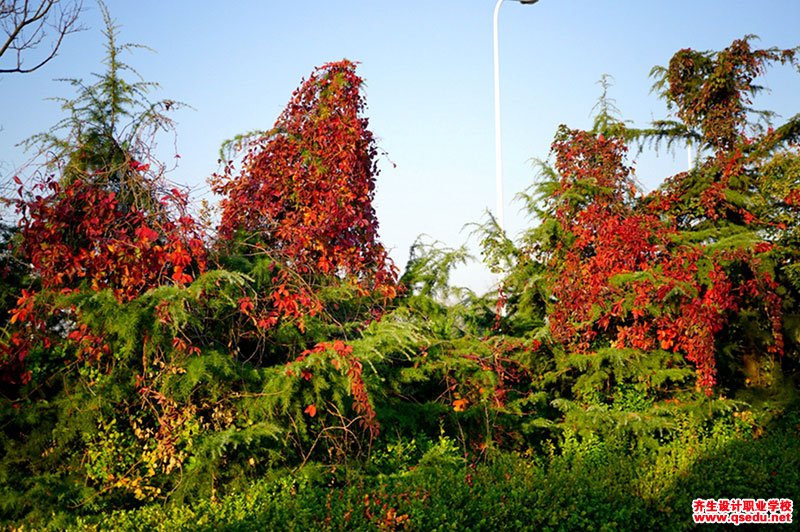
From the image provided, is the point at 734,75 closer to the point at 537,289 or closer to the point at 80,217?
the point at 537,289

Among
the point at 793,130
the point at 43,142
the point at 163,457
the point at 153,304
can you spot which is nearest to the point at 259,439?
the point at 163,457

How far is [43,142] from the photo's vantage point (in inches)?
244

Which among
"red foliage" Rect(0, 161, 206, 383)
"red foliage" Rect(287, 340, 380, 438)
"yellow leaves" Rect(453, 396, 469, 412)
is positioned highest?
"red foliage" Rect(0, 161, 206, 383)

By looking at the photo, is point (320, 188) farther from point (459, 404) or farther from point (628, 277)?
point (628, 277)

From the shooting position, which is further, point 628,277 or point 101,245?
point 628,277

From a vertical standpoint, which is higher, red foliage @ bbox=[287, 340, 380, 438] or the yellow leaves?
red foliage @ bbox=[287, 340, 380, 438]

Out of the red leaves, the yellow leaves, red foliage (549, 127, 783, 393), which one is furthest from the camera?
red foliage (549, 127, 783, 393)

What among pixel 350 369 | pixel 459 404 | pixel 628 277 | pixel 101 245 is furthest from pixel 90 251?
pixel 628 277

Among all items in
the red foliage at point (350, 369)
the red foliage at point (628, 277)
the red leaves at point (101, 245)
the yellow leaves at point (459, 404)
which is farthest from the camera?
the red foliage at point (628, 277)

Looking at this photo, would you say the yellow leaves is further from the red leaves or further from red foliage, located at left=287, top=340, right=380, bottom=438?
the red leaves

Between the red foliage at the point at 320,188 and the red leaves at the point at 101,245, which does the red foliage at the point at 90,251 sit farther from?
the red foliage at the point at 320,188

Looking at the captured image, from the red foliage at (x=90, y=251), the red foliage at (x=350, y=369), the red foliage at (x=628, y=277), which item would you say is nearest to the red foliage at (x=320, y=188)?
the red foliage at (x=90, y=251)

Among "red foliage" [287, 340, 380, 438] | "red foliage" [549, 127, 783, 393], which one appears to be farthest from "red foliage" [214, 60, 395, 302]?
"red foliage" [549, 127, 783, 393]

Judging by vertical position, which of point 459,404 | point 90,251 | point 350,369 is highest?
point 90,251
